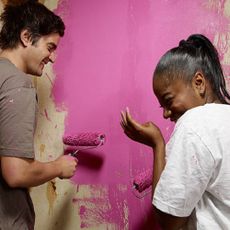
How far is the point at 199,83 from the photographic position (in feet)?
2.38

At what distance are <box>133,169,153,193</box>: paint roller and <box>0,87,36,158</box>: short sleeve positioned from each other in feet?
1.14

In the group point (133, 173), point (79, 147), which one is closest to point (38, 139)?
point (79, 147)

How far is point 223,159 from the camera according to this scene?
60 cm

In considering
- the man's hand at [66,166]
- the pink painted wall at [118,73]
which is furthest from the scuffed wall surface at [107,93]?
the man's hand at [66,166]

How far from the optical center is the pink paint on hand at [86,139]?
107cm

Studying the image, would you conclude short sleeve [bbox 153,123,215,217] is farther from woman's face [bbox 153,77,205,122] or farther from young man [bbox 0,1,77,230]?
young man [bbox 0,1,77,230]

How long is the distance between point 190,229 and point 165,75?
323mm

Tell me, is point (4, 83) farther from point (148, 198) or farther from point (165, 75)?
point (148, 198)

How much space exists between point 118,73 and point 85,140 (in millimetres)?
246

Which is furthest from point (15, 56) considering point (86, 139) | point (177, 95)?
point (177, 95)

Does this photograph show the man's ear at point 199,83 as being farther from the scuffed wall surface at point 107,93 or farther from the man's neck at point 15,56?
the man's neck at point 15,56

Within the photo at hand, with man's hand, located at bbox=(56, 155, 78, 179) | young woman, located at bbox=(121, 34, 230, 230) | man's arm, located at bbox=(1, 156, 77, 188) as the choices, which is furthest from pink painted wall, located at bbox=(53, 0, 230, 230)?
young woman, located at bbox=(121, 34, 230, 230)

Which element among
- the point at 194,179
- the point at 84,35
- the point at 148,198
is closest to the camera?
the point at 194,179

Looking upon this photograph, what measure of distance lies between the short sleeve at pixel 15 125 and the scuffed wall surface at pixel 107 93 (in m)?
0.38
